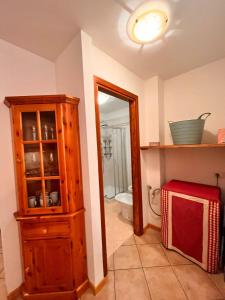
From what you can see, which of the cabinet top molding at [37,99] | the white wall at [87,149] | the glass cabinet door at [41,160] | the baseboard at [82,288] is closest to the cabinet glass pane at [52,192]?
the glass cabinet door at [41,160]

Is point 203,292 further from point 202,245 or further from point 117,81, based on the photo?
point 117,81

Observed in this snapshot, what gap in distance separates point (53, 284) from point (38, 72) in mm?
2013

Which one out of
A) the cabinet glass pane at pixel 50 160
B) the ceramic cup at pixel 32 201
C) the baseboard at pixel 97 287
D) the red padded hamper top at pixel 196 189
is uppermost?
the cabinet glass pane at pixel 50 160

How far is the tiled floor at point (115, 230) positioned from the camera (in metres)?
1.96

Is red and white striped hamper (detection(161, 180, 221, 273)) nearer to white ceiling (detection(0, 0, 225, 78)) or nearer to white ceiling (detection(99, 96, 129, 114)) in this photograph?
white ceiling (detection(0, 0, 225, 78))

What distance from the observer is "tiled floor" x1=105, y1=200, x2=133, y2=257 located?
1.96 meters

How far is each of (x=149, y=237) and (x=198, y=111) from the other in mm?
1907

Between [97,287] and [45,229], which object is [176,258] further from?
[45,229]

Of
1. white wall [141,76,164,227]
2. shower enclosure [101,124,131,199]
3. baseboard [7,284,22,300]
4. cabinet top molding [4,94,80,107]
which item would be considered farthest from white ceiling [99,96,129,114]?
baseboard [7,284,22,300]

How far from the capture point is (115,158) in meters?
3.80

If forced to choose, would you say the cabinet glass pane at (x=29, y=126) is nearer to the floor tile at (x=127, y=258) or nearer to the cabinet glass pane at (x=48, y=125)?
the cabinet glass pane at (x=48, y=125)

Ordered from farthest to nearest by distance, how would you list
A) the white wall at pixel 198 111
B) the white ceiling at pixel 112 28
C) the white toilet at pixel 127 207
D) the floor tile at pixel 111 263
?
the white toilet at pixel 127 207 < the white wall at pixel 198 111 < the floor tile at pixel 111 263 < the white ceiling at pixel 112 28

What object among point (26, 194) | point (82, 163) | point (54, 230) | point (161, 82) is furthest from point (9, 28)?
point (161, 82)

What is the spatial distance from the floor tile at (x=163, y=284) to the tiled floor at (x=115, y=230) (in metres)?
0.53
